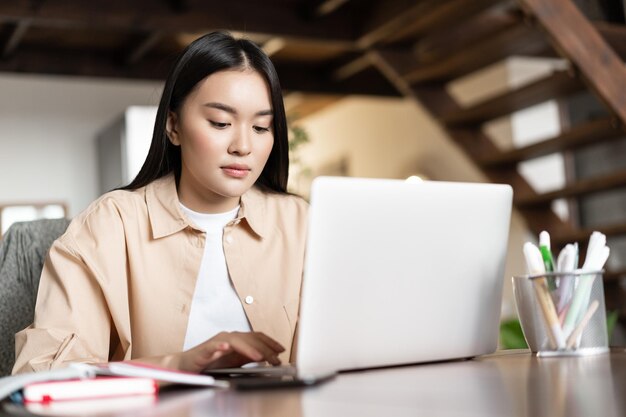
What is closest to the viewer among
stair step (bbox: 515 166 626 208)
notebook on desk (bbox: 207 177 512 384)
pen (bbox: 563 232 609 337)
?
notebook on desk (bbox: 207 177 512 384)

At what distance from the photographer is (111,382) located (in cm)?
110

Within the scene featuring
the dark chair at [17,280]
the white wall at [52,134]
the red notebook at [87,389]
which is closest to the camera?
the red notebook at [87,389]

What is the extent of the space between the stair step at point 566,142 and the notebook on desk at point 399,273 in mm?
2557

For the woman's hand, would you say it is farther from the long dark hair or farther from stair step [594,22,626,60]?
stair step [594,22,626,60]

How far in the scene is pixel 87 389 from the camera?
3.59ft

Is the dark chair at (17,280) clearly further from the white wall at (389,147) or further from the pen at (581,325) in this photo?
the white wall at (389,147)

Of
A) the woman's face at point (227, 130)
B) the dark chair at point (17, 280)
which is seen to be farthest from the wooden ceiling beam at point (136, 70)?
the woman's face at point (227, 130)

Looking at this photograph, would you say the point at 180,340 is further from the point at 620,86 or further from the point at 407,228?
the point at 620,86

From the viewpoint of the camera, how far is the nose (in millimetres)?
1674

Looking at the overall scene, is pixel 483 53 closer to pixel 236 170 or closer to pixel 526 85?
pixel 526 85

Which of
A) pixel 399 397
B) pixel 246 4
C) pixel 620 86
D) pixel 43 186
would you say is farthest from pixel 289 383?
pixel 43 186

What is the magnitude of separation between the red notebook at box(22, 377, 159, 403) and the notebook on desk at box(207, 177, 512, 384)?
0.69 feet

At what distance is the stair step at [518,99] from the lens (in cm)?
398

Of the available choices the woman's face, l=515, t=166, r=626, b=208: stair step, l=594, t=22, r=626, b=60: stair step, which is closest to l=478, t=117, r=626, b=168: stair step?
l=515, t=166, r=626, b=208: stair step
